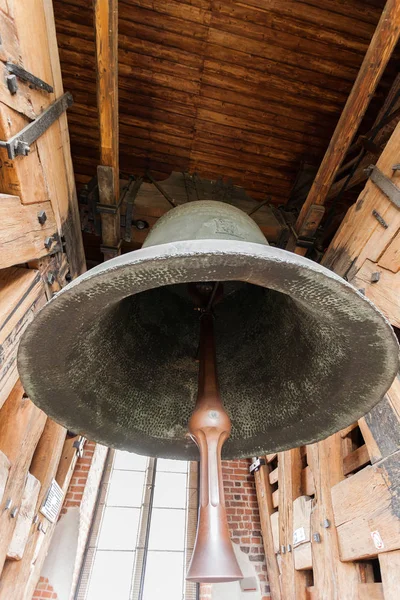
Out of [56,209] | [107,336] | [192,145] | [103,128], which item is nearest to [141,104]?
[192,145]

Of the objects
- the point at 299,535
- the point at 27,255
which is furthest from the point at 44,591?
the point at 27,255

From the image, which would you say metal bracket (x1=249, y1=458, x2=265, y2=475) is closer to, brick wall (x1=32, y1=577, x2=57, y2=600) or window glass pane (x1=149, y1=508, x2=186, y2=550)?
window glass pane (x1=149, y1=508, x2=186, y2=550)

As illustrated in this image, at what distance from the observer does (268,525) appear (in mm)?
2820

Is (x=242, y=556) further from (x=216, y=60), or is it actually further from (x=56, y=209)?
(x=216, y=60)

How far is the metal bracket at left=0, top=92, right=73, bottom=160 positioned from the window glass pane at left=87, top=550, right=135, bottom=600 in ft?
11.4

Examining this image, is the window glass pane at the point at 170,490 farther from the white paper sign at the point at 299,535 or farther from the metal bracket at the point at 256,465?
the white paper sign at the point at 299,535

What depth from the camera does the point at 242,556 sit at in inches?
116

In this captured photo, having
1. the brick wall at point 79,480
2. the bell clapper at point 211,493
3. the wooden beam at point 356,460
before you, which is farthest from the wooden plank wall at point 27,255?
the wooden beam at point 356,460

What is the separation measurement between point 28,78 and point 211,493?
149 cm

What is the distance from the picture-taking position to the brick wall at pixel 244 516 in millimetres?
2943

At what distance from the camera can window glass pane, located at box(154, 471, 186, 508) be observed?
385 centimetres

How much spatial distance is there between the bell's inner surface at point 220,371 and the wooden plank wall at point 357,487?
1.64ft

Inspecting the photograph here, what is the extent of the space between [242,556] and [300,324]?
2.46 meters

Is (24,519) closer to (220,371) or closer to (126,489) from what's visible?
(220,371)
